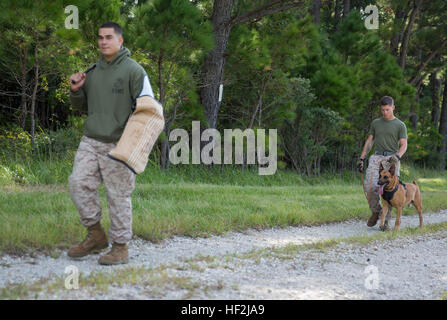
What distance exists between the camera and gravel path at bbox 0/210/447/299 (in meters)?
3.72

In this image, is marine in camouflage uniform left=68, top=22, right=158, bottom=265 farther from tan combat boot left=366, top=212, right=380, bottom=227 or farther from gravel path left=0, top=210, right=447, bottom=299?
tan combat boot left=366, top=212, right=380, bottom=227

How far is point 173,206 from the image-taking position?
7.20 metres

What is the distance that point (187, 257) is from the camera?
4914mm

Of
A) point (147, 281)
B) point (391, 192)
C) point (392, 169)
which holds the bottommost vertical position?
point (147, 281)

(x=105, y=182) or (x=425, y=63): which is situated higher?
(x=425, y=63)

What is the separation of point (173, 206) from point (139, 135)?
3.07 meters

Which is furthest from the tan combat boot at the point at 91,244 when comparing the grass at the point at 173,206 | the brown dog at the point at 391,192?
the brown dog at the point at 391,192

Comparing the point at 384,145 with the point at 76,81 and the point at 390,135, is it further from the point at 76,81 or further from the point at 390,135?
the point at 76,81

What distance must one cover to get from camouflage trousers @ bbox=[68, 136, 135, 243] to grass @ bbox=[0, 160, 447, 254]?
29.3 inches

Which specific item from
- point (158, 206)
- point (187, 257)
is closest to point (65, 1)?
point (158, 206)

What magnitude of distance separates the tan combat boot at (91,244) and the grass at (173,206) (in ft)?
1.24

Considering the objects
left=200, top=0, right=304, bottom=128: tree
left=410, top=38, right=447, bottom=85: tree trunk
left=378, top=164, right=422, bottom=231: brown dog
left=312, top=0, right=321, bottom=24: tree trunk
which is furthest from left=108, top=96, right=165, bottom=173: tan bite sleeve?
left=410, top=38, right=447, bottom=85: tree trunk

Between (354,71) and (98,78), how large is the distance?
12446mm

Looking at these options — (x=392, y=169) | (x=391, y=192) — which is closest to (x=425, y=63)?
(x=392, y=169)
